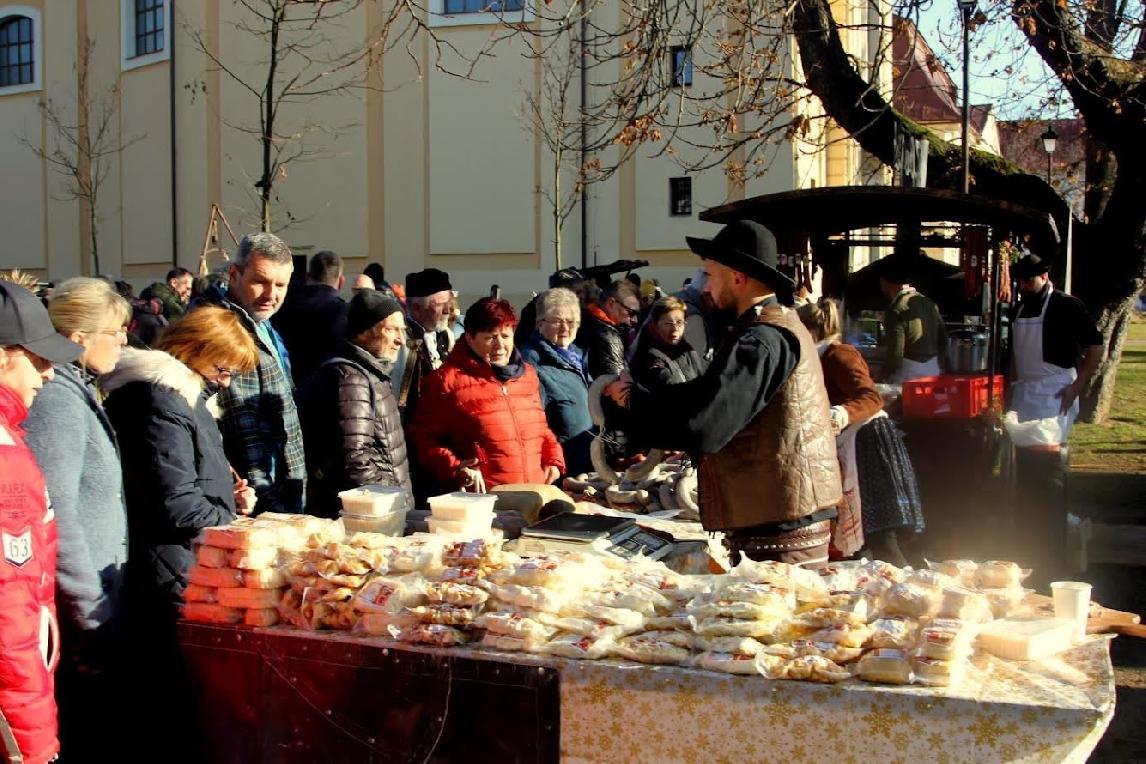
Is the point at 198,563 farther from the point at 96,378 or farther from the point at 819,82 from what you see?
the point at 819,82

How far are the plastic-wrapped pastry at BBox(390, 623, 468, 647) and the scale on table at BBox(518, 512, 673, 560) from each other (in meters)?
0.75

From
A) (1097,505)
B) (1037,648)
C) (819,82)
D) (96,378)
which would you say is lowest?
(1097,505)

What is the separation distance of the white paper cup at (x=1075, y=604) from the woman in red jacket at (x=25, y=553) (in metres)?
2.54

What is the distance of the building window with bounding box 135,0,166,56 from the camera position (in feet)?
87.1

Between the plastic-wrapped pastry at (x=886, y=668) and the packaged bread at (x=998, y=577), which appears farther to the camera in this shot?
the packaged bread at (x=998, y=577)

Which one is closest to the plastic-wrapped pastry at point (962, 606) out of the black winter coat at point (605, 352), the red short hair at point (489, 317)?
the red short hair at point (489, 317)

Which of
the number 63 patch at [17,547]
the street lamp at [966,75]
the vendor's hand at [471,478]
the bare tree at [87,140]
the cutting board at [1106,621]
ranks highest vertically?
the bare tree at [87,140]

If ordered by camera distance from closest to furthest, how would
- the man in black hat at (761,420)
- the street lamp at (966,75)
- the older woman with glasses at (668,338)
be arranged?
1. the man in black hat at (761,420)
2. the older woman with glasses at (668,338)
3. the street lamp at (966,75)

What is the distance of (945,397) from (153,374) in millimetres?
5527

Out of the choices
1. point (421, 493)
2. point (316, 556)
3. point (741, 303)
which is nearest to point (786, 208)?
point (421, 493)

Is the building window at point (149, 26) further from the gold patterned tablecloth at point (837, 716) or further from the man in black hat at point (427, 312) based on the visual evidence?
Answer: the gold patterned tablecloth at point (837, 716)

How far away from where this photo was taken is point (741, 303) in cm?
398

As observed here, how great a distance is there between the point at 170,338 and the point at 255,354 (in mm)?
297

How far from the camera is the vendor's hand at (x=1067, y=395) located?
917 cm
